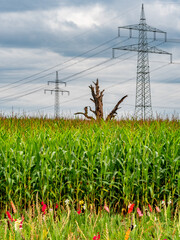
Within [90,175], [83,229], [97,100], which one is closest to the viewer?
[83,229]

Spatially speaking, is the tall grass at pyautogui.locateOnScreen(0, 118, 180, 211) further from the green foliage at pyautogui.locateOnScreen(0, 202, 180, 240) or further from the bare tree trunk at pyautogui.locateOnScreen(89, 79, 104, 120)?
the bare tree trunk at pyautogui.locateOnScreen(89, 79, 104, 120)

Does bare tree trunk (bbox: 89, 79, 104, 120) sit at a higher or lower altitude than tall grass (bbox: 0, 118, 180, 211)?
higher

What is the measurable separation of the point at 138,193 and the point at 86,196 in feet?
3.26

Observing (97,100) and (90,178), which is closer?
(90,178)

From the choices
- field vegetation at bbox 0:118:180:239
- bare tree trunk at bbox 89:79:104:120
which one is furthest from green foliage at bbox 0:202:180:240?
bare tree trunk at bbox 89:79:104:120

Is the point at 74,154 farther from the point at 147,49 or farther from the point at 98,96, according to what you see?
the point at 147,49

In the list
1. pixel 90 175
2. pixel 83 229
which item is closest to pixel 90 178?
pixel 90 175

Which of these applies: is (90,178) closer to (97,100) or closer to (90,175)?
(90,175)

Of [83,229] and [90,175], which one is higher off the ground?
[90,175]

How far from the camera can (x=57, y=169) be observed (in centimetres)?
595

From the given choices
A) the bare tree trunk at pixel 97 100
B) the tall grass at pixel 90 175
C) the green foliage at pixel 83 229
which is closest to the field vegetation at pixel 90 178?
the tall grass at pixel 90 175

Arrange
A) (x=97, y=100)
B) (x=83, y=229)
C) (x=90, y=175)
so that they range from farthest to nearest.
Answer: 1. (x=97, y=100)
2. (x=90, y=175)
3. (x=83, y=229)

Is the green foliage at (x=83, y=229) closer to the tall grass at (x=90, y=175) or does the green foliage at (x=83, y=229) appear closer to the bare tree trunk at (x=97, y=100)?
the tall grass at (x=90, y=175)

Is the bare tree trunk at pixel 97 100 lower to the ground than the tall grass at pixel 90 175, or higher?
higher
